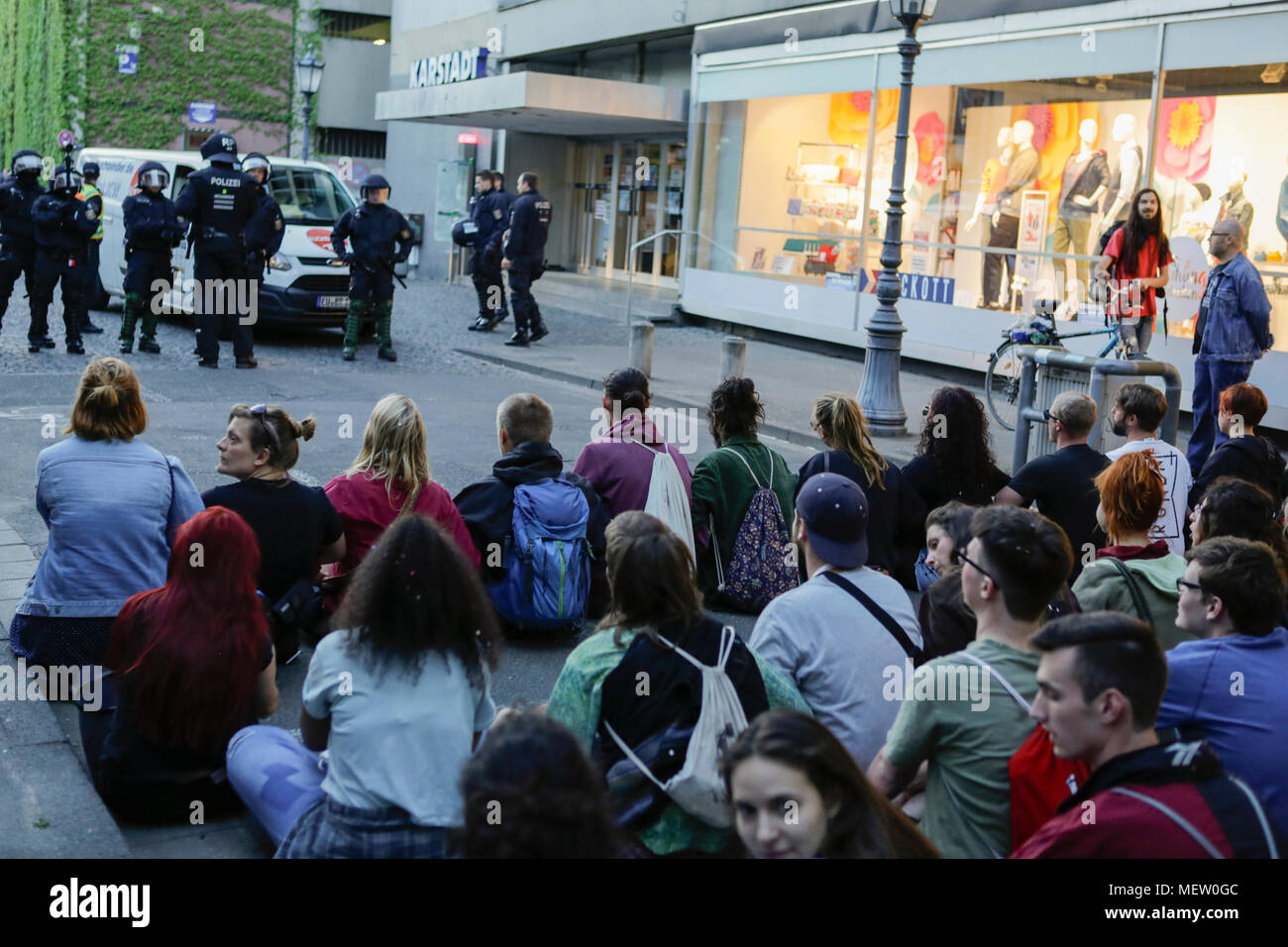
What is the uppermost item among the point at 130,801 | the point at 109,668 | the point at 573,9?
the point at 573,9

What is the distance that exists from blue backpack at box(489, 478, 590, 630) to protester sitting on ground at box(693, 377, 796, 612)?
796 millimetres

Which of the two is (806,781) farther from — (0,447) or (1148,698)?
(0,447)

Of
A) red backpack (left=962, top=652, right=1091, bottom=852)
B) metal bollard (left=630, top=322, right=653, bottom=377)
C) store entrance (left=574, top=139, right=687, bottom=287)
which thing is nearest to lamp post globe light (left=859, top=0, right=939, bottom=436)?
metal bollard (left=630, top=322, right=653, bottom=377)

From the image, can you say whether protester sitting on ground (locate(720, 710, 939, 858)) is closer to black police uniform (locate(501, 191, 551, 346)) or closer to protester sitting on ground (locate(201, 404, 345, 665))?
protester sitting on ground (locate(201, 404, 345, 665))

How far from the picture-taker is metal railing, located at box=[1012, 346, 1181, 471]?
349 inches

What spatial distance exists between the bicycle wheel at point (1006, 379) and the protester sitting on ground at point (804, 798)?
1132cm

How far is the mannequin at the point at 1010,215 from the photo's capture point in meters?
16.5

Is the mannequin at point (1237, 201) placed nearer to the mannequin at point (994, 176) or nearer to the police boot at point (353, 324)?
the mannequin at point (994, 176)

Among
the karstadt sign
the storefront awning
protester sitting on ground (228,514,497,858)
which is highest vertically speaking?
the karstadt sign

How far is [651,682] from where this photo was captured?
3.61m

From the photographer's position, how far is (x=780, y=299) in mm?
Result: 20016
